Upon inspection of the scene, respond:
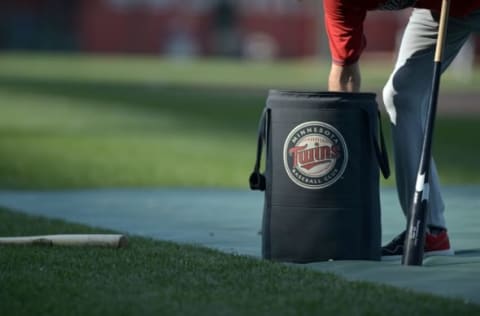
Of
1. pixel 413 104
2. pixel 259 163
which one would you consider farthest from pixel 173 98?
pixel 259 163

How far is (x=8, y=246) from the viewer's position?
20.9 ft

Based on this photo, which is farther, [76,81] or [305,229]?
[76,81]

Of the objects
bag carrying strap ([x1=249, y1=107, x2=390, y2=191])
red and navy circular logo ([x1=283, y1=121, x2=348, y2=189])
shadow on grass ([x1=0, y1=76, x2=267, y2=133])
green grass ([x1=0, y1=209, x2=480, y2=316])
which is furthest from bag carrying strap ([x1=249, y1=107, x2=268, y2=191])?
shadow on grass ([x1=0, y1=76, x2=267, y2=133])

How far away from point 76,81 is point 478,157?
1704 cm

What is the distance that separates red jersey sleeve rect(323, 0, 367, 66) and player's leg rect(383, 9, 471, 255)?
347 millimetres

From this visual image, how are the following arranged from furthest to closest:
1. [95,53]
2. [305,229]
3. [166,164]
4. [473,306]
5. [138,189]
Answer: [95,53]
[166,164]
[138,189]
[305,229]
[473,306]

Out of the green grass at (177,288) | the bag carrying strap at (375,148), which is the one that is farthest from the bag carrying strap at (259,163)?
the green grass at (177,288)

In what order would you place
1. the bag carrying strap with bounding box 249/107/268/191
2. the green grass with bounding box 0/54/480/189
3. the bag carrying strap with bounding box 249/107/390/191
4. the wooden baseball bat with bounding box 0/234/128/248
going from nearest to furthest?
the bag carrying strap with bounding box 249/107/390/191 < the bag carrying strap with bounding box 249/107/268/191 < the wooden baseball bat with bounding box 0/234/128/248 < the green grass with bounding box 0/54/480/189

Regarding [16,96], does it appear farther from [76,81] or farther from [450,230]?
[450,230]

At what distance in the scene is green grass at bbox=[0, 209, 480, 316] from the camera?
4816mm

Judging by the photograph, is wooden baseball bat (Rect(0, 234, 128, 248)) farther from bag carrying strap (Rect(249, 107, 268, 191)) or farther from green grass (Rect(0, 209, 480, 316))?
bag carrying strap (Rect(249, 107, 268, 191))

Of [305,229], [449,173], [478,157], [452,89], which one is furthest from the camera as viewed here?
[452,89]

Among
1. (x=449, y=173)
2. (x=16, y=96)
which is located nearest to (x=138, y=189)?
(x=449, y=173)

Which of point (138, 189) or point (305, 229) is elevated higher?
point (305, 229)
